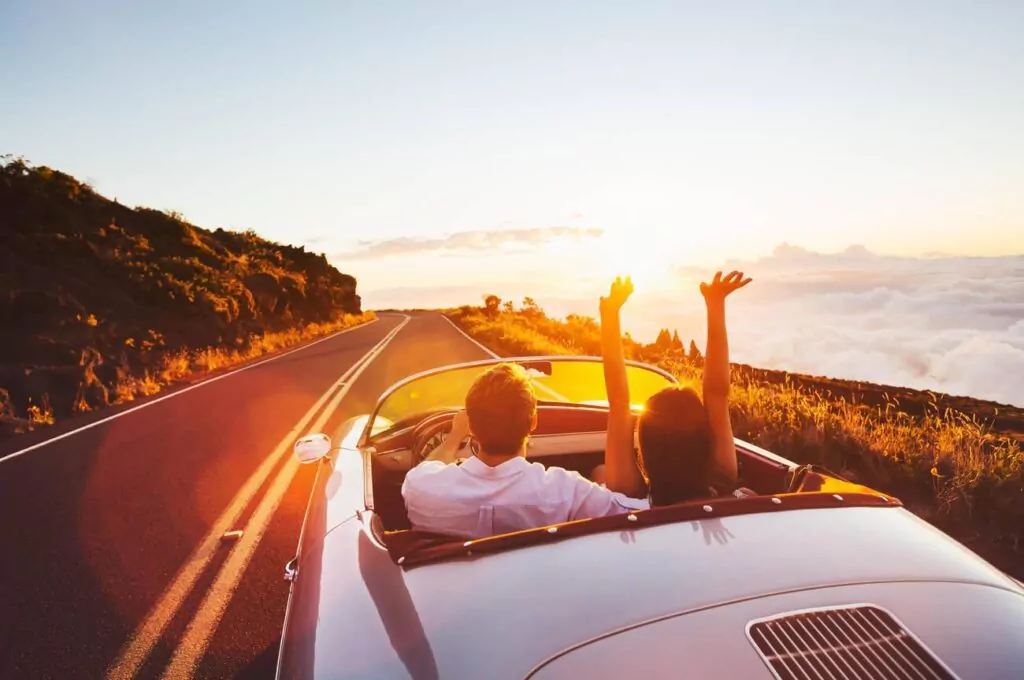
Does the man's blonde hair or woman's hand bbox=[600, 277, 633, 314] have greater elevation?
woman's hand bbox=[600, 277, 633, 314]

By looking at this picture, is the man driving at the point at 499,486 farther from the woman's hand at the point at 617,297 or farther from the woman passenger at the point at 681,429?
the woman's hand at the point at 617,297

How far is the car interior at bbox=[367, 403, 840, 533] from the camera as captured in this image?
293cm

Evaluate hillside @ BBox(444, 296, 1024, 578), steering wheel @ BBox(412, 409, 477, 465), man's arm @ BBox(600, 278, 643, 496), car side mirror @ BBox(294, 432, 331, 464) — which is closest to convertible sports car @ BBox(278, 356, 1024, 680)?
man's arm @ BBox(600, 278, 643, 496)

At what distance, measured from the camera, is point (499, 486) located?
88.9 inches

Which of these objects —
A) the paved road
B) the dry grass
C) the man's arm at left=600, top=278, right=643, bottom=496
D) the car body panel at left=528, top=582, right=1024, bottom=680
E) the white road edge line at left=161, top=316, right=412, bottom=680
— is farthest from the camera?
the dry grass

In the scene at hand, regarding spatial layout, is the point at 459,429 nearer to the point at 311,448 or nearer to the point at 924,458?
the point at 311,448

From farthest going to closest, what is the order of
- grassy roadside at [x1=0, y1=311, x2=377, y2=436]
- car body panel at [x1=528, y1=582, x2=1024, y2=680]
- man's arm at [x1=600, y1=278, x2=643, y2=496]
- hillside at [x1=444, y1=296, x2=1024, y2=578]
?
grassy roadside at [x1=0, y1=311, x2=377, y2=436] → hillside at [x1=444, y1=296, x2=1024, y2=578] → man's arm at [x1=600, y1=278, x2=643, y2=496] → car body panel at [x1=528, y1=582, x2=1024, y2=680]

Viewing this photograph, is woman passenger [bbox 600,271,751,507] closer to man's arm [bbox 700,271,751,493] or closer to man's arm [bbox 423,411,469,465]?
man's arm [bbox 700,271,751,493]

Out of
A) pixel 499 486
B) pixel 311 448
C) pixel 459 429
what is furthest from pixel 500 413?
pixel 311 448

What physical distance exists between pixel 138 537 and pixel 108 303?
25.7 m

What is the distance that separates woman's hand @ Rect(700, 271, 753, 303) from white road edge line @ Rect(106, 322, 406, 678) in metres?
3.29

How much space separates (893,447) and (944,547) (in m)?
5.05

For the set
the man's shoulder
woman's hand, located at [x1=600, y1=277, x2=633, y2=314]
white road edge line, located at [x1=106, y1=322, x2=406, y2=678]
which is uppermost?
woman's hand, located at [x1=600, y1=277, x2=633, y2=314]

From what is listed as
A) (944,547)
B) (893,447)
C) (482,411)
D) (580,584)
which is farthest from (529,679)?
(893,447)
